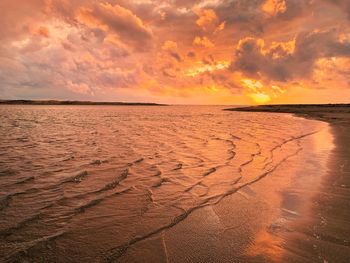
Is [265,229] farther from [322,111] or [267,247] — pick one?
[322,111]

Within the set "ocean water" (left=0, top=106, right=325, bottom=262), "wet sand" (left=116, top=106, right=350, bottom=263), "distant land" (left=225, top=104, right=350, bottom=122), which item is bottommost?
"distant land" (left=225, top=104, right=350, bottom=122)

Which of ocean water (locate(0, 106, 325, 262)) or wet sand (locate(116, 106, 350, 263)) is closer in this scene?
wet sand (locate(116, 106, 350, 263))

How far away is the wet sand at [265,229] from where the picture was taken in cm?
520

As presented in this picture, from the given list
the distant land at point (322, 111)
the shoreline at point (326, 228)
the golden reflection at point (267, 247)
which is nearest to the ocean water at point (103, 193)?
the golden reflection at point (267, 247)

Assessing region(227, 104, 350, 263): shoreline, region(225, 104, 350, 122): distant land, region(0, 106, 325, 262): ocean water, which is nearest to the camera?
region(227, 104, 350, 263): shoreline

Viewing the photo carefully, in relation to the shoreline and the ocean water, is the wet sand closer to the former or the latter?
the shoreline

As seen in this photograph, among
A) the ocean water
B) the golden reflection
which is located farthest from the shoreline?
the ocean water

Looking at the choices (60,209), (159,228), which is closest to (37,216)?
(60,209)

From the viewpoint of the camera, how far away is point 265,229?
6.32 meters

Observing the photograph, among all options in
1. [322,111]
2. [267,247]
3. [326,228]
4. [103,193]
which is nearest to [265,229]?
[267,247]

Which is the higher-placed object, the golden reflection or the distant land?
the golden reflection

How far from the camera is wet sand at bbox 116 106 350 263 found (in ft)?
17.0

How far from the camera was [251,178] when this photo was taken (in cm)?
1105

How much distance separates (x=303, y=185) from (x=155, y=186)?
16.3 feet
